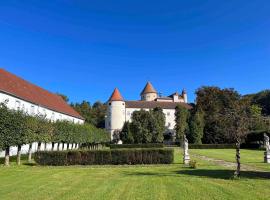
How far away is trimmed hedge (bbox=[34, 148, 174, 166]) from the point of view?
69.4ft

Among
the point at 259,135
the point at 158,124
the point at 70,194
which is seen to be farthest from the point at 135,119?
the point at 70,194

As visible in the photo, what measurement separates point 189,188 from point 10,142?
15.9 m

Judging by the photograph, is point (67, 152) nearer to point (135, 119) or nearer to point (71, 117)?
point (135, 119)

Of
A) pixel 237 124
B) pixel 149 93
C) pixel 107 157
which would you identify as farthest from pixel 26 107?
pixel 149 93

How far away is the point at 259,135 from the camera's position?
48.9m

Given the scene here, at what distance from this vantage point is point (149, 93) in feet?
334

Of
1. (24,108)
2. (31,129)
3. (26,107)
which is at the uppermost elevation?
(26,107)

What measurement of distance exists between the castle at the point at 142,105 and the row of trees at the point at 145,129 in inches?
1018

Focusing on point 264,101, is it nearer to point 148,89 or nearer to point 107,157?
point 148,89

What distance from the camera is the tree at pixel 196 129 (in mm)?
56344

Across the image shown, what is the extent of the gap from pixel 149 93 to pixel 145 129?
4673 centimetres

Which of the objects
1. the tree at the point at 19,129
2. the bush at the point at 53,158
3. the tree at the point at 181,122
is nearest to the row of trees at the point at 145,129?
the tree at the point at 181,122

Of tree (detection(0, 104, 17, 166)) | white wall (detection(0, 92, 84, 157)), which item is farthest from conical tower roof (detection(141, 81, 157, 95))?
tree (detection(0, 104, 17, 166))

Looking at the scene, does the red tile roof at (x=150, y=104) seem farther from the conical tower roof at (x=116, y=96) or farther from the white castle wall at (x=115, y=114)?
the conical tower roof at (x=116, y=96)
